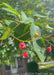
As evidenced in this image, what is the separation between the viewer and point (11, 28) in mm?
746

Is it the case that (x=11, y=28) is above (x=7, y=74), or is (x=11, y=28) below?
above

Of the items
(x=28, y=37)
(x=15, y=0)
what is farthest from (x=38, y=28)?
(x=15, y=0)

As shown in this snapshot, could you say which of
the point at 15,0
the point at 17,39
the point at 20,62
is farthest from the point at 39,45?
the point at 20,62

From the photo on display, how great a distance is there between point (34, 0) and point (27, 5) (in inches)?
12.3

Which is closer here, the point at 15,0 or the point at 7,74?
the point at 15,0

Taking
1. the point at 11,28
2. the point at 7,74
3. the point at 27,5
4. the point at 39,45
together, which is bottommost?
the point at 7,74

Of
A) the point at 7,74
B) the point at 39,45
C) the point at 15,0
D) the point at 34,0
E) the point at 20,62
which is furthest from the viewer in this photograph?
the point at 20,62

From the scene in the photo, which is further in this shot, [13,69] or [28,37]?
A: [13,69]

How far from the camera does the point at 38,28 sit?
0.74 m

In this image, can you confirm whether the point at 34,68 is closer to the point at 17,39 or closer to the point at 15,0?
the point at 15,0

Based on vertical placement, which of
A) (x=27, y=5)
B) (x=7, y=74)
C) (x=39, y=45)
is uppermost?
(x=27, y=5)

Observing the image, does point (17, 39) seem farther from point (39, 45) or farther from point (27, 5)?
point (27, 5)

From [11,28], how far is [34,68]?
13318 mm

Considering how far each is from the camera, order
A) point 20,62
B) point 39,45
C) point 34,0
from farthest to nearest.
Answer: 1. point 20,62
2. point 34,0
3. point 39,45
